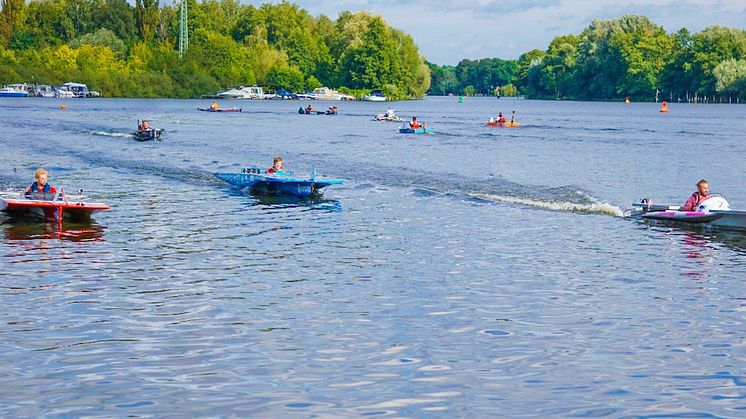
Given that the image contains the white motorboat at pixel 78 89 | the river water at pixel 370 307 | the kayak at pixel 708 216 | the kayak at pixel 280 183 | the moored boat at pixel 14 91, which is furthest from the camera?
the white motorboat at pixel 78 89

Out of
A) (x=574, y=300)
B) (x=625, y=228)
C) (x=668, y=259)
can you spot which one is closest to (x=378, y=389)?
(x=574, y=300)

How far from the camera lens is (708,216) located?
31.2 meters

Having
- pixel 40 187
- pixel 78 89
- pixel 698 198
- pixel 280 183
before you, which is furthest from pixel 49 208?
pixel 78 89

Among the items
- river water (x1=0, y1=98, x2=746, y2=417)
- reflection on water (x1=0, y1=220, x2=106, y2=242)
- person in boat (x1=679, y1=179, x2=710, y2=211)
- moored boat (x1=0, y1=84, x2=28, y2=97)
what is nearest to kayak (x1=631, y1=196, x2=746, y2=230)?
person in boat (x1=679, y1=179, x2=710, y2=211)

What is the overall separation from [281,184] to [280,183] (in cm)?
8

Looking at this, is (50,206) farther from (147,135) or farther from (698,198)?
(147,135)

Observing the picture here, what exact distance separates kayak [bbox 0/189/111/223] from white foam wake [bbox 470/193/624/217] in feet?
50.2

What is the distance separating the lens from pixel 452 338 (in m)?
17.1

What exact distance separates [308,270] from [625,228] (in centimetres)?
1247

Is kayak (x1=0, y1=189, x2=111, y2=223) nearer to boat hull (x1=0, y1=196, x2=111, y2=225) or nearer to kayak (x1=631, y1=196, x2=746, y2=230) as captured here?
boat hull (x1=0, y1=196, x2=111, y2=225)

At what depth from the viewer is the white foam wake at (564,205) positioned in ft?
117

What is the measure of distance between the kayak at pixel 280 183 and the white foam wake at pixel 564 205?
20.5 ft

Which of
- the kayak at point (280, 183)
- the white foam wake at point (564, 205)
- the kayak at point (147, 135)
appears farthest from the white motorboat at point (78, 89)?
the white foam wake at point (564, 205)

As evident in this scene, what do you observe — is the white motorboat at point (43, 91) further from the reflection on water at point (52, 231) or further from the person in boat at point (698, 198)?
the person in boat at point (698, 198)
